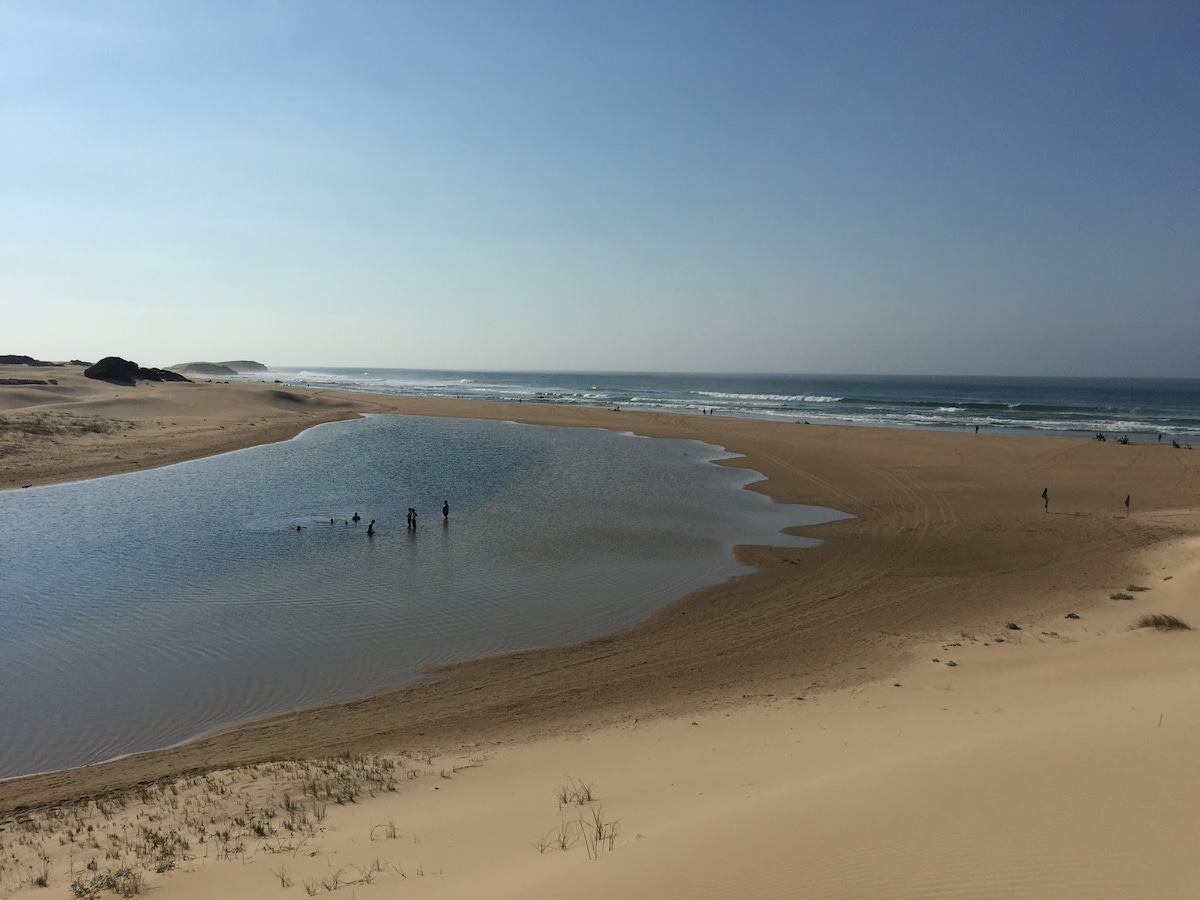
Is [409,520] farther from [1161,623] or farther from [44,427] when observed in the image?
[44,427]

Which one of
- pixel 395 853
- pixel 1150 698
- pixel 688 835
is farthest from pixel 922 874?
pixel 1150 698

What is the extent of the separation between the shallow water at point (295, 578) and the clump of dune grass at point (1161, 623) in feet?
30.2

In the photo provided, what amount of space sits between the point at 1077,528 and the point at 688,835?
22895mm

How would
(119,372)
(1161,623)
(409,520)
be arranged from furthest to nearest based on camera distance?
(119,372), (409,520), (1161,623)

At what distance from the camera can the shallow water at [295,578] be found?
1198 centimetres

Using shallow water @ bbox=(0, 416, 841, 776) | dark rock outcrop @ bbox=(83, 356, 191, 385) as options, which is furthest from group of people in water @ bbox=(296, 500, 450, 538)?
dark rock outcrop @ bbox=(83, 356, 191, 385)

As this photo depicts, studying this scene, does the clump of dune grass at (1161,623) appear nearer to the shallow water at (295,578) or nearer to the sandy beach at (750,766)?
the sandy beach at (750,766)

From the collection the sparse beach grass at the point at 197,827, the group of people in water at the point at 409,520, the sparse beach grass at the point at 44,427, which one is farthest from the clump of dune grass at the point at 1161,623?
the sparse beach grass at the point at 44,427

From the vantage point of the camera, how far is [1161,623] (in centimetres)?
1334

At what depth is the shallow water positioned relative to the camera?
12.0 m

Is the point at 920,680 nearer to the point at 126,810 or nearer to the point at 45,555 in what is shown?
the point at 126,810

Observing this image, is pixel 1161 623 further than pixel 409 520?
No

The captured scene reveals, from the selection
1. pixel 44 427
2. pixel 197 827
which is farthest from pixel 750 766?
pixel 44 427

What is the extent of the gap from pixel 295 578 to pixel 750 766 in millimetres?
14258
